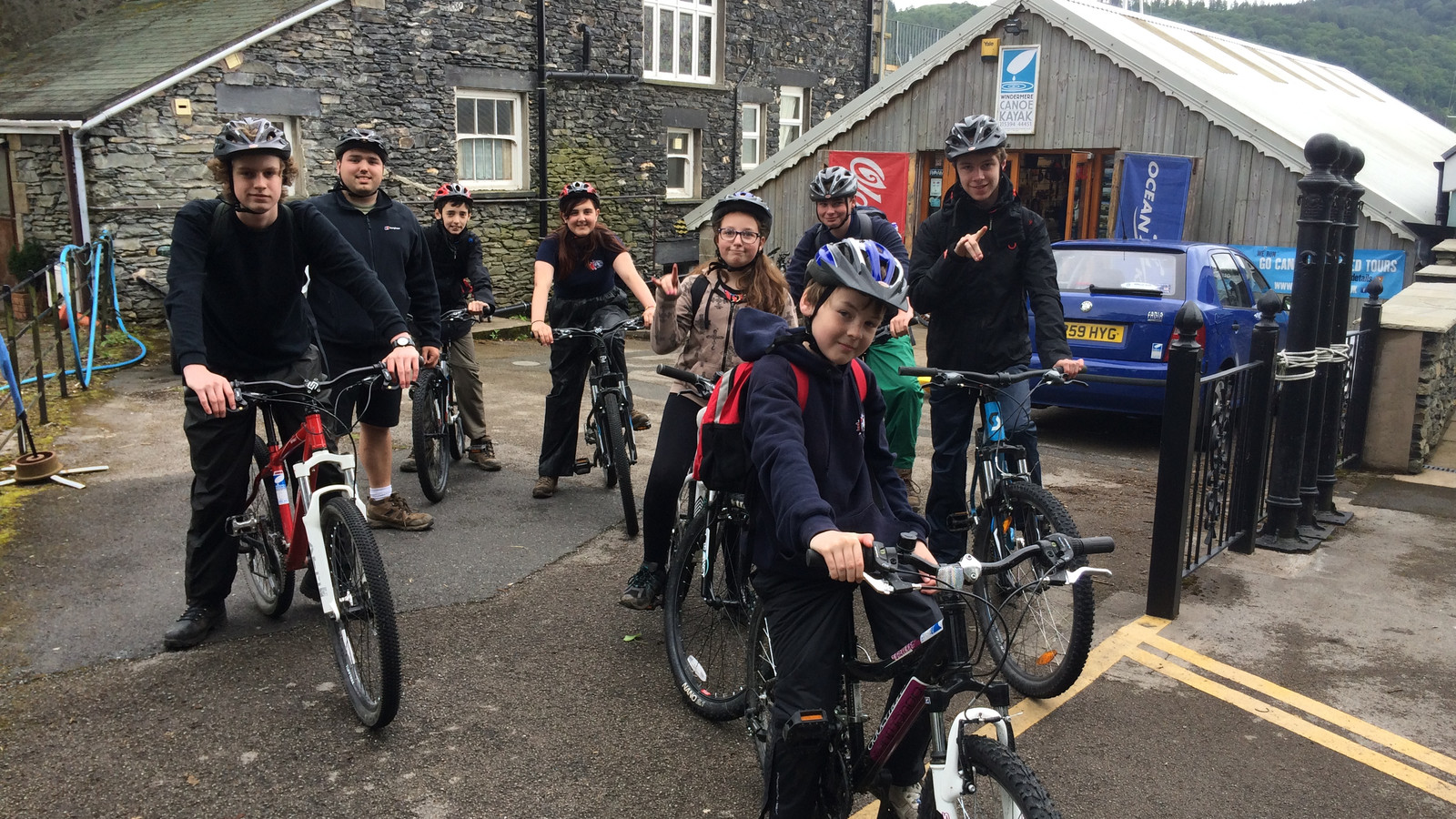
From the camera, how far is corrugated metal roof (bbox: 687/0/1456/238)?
43.3 feet

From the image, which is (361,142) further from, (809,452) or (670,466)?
(809,452)

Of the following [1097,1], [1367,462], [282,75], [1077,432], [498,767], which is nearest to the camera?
[498,767]

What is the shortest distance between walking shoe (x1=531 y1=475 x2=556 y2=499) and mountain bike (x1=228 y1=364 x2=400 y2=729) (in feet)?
7.84

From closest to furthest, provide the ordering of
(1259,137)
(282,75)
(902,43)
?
1. (1259,137)
2. (282,75)
3. (902,43)

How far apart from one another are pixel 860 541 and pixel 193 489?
134 inches

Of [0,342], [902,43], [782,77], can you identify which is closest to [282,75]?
→ [0,342]

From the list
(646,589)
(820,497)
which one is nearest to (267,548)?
(646,589)

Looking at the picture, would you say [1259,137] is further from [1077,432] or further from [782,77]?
[782,77]

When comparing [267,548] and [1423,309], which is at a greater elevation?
[1423,309]

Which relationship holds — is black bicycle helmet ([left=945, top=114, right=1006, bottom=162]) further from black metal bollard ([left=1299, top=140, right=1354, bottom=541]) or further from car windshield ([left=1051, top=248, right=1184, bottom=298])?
car windshield ([left=1051, top=248, right=1184, bottom=298])

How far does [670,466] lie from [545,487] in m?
2.46

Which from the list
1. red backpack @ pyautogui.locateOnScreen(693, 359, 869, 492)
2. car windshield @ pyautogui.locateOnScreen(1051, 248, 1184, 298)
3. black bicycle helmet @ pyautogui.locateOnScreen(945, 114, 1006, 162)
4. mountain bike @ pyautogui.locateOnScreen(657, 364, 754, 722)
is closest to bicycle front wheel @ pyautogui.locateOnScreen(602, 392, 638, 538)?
mountain bike @ pyautogui.locateOnScreen(657, 364, 754, 722)

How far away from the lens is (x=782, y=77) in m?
22.4

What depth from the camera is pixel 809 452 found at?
3.13m
